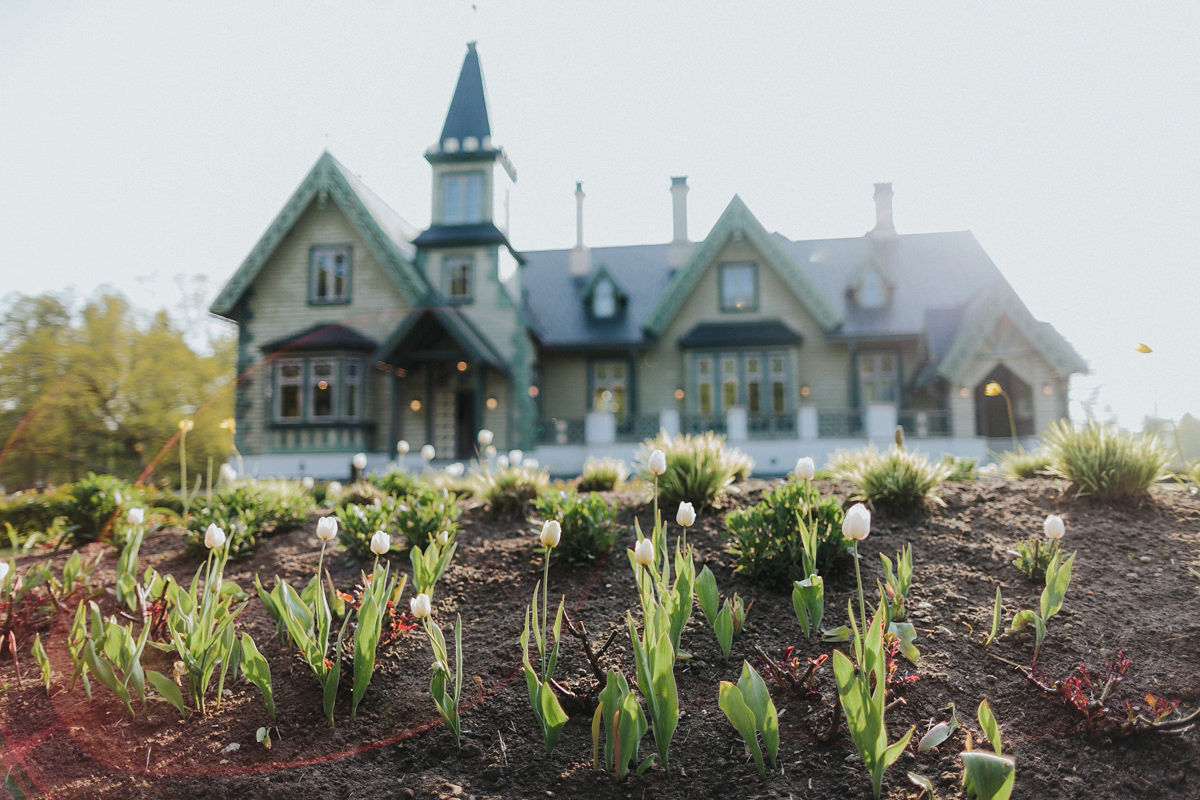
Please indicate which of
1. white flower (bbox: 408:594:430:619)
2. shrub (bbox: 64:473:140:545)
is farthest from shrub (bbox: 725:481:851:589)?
shrub (bbox: 64:473:140:545)

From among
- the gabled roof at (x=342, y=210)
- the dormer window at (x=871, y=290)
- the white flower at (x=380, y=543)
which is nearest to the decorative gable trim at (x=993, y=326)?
the dormer window at (x=871, y=290)

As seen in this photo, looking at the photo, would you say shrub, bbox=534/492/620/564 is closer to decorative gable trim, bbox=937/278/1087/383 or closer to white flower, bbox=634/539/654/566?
white flower, bbox=634/539/654/566

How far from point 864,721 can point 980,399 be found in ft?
61.6

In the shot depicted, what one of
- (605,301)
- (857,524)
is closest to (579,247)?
(605,301)

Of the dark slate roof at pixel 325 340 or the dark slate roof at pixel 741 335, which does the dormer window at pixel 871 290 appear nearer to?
the dark slate roof at pixel 741 335

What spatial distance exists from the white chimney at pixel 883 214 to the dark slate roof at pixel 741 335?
20.2 feet

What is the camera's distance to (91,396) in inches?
809

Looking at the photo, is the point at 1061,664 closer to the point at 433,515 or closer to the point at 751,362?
the point at 433,515

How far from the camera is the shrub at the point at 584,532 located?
449 cm

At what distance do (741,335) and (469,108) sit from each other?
9.93 m

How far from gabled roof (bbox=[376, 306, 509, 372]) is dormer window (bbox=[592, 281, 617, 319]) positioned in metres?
3.46

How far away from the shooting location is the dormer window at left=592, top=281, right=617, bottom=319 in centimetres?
1914

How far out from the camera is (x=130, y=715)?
3188 millimetres

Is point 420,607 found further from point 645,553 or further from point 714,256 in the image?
point 714,256
